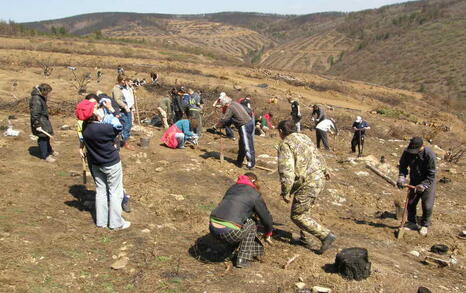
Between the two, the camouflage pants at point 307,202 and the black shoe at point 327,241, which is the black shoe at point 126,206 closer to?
the camouflage pants at point 307,202

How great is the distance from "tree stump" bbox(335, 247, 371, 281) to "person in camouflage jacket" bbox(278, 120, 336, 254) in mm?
453

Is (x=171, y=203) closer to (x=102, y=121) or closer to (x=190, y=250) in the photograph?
(x=190, y=250)

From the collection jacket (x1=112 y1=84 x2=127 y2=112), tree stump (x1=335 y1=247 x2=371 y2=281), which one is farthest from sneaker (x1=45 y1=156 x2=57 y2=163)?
tree stump (x1=335 y1=247 x2=371 y2=281)

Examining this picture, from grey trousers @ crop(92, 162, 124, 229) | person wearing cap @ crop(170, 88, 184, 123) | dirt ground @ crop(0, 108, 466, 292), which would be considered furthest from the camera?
person wearing cap @ crop(170, 88, 184, 123)

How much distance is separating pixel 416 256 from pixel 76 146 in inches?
282

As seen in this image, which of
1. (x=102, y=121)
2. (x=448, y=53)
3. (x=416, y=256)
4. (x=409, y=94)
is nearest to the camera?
(x=102, y=121)

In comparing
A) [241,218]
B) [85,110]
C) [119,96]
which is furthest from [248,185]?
[119,96]

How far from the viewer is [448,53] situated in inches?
1793

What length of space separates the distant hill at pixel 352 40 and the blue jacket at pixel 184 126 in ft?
106

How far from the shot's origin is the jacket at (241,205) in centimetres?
415

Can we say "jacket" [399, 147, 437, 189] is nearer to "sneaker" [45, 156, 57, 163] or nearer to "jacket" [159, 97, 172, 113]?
"sneaker" [45, 156, 57, 163]

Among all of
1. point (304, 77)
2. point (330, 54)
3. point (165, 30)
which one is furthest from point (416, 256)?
point (165, 30)

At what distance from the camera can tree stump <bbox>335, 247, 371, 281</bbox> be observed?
167 inches

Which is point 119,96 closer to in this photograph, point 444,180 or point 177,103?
point 177,103
